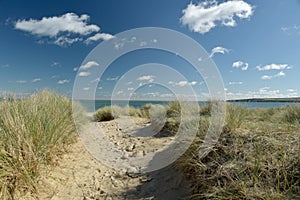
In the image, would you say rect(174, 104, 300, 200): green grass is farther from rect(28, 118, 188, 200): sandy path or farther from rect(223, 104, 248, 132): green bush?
rect(28, 118, 188, 200): sandy path

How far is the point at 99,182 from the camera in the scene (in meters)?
3.80

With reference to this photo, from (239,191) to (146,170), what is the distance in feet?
7.34

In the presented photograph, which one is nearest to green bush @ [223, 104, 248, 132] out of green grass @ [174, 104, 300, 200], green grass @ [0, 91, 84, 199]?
green grass @ [174, 104, 300, 200]

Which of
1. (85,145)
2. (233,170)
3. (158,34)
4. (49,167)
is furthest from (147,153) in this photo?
(158,34)

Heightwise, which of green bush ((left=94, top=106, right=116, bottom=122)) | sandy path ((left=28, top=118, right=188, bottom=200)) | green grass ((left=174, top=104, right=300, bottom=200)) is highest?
green bush ((left=94, top=106, right=116, bottom=122))

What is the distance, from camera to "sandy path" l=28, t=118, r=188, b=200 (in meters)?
3.23

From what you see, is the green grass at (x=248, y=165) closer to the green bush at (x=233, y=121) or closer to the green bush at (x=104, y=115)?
the green bush at (x=233, y=121)

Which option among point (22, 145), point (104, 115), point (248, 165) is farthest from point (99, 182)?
point (104, 115)

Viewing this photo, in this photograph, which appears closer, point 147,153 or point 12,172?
point 12,172

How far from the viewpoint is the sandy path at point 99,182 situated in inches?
127

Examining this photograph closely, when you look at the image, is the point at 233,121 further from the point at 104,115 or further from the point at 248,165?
the point at 104,115

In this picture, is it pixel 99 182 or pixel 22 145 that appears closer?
pixel 22 145

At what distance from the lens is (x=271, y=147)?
3041 mm

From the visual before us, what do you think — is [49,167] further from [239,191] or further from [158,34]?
[158,34]
